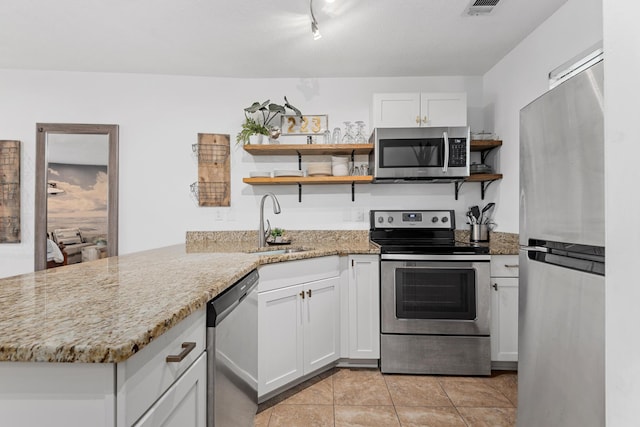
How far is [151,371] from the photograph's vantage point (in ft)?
2.36

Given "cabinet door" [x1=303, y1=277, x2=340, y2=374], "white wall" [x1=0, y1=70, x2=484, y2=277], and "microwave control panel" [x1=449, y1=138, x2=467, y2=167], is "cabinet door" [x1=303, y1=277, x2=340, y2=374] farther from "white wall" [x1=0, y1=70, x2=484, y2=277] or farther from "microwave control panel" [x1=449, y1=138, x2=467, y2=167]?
"microwave control panel" [x1=449, y1=138, x2=467, y2=167]

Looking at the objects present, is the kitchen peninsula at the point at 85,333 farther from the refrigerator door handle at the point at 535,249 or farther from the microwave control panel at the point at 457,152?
the microwave control panel at the point at 457,152

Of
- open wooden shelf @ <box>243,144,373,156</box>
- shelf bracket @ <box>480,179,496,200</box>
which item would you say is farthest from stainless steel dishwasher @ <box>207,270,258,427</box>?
shelf bracket @ <box>480,179,496,200</box>

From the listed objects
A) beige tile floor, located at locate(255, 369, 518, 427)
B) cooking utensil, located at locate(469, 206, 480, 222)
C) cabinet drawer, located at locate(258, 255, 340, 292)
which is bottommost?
beige tile floor, located at locate(255, 369, 518, 427)

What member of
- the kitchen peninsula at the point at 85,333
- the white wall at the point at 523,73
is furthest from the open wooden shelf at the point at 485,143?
the kitchen peninsula at the point at 85,333

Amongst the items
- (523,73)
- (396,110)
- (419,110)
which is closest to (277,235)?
(396,110)

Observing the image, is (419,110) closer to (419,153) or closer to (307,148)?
(419,153)

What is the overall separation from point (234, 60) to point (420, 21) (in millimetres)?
1490

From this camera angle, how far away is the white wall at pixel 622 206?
605 mm

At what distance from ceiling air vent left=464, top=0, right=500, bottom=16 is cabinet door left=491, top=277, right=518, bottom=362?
1.77 metres

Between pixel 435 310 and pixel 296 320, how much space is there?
0.99m

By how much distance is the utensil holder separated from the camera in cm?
281

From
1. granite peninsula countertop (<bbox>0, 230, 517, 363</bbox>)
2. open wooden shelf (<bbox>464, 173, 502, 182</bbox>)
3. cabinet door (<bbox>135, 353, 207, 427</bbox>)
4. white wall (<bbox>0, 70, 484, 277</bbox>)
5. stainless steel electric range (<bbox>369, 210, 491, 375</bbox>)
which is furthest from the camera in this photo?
white wall (<bbox>0, 70, 484, 277</bbox>)

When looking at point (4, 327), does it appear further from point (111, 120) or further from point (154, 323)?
point (111, 120)
